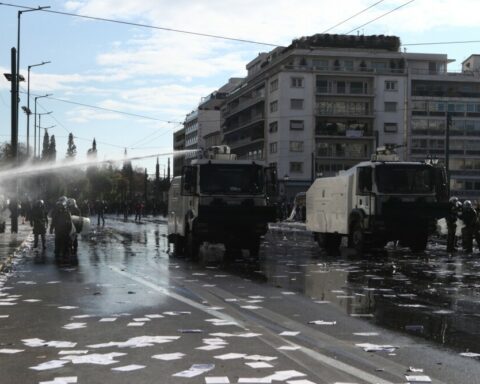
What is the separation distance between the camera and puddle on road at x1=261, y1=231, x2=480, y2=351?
27.3 ft

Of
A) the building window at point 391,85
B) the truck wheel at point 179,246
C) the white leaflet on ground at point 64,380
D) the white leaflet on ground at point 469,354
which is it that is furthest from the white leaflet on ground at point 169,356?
the building window at point 391,85

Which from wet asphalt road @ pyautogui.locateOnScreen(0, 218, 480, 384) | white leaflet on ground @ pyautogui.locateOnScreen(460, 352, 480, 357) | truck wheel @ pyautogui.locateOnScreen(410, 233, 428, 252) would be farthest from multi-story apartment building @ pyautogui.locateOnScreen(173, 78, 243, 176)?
white leaflet on ground @ pyautogui.locateOnScreen(460, 352, 480, 357)

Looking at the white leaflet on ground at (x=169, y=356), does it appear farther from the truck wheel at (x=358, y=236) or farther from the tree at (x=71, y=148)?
the tree at (x=71, y=148)

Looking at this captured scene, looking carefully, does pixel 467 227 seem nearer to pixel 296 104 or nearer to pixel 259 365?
pixel 259 365

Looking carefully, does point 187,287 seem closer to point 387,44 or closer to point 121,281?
point 121,281

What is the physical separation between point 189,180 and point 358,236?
5865 millimetres

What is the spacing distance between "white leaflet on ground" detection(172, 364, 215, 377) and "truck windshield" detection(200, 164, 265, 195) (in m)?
12.5

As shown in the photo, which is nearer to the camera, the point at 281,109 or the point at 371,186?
the point at 371,186

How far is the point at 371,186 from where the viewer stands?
65.5 feet

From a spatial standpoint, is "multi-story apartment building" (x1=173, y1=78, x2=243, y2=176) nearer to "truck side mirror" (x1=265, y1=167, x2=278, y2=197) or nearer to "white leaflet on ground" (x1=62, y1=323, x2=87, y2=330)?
"truck side mirror" (x1=265, y1=167, x2=278, y2=197)

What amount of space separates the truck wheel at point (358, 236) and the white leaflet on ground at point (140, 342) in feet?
44.6

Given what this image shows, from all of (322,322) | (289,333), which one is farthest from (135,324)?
(322,322)

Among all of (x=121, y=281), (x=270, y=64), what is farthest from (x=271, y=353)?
(x=270, y=64)

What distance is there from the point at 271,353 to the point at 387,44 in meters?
90.8
